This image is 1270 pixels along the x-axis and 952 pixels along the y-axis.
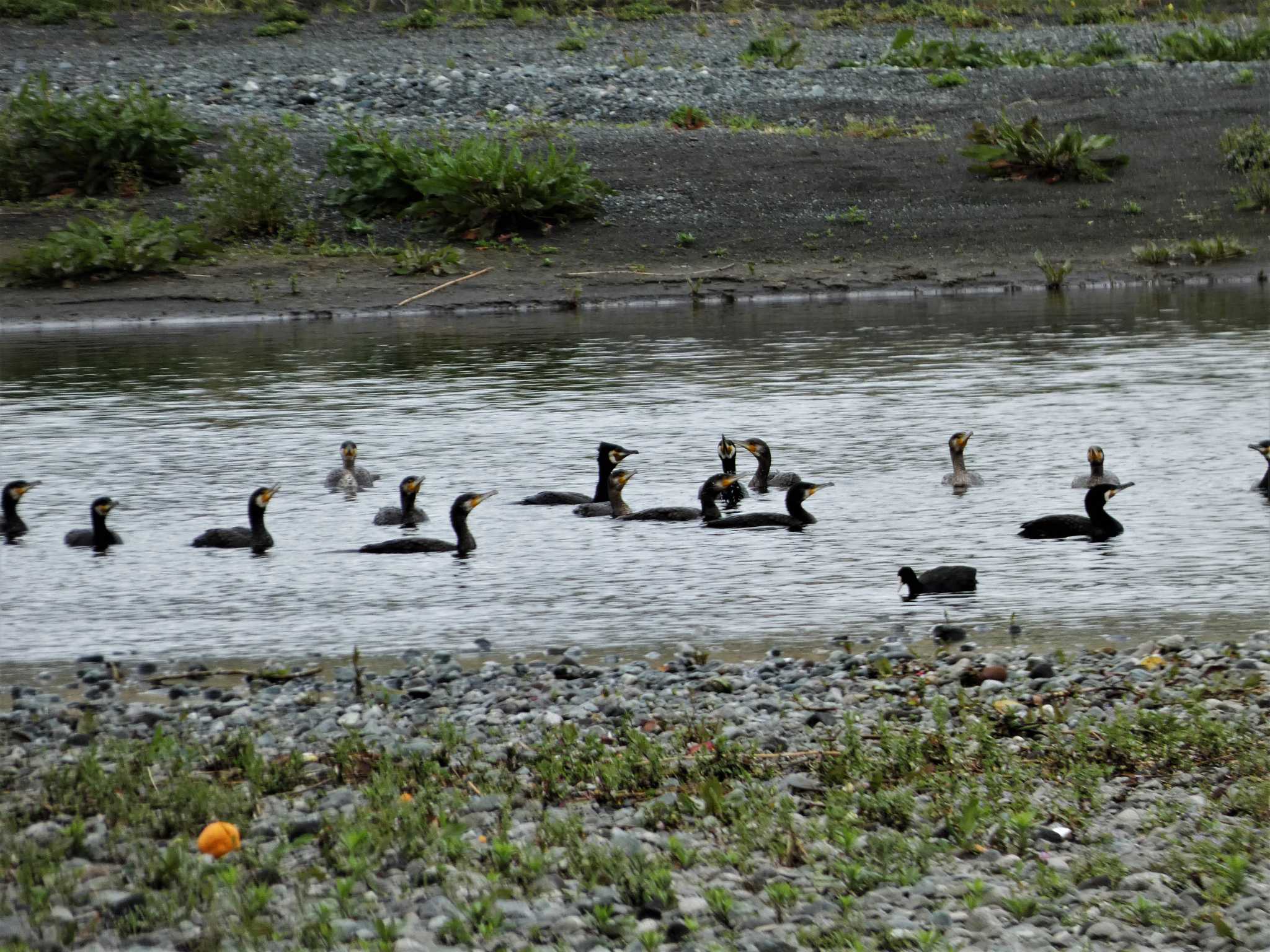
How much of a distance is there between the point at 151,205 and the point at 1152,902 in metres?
28.0

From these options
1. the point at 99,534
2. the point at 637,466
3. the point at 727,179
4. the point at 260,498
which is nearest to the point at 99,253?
the point at 727,179

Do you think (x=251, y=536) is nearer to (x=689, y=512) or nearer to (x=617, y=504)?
(x=617, y=504)

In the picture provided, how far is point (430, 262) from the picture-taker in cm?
2798

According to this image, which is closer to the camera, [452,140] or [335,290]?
[335,290]

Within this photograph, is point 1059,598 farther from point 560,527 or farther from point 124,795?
point 124,795

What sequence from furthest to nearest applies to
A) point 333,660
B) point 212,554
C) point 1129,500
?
1. point 1129,500
2. point 212,554
3. point 333,660

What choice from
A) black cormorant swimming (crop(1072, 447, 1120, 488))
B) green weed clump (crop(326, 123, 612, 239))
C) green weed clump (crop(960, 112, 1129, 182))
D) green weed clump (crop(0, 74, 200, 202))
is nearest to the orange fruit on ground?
black cormorant swimming (crop(1072, 447, 1120, 488))

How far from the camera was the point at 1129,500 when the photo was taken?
12.8 meters

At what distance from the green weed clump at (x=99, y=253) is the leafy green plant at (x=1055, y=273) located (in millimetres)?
13363

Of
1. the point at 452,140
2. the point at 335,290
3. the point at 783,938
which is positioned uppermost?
the point at 452,140

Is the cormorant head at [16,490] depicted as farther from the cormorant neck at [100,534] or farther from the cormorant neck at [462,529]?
the cormorant neck at [462,529]

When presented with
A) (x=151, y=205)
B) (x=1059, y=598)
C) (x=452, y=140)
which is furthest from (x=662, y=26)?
(x=1059, y=598)

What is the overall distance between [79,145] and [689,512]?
855 inches

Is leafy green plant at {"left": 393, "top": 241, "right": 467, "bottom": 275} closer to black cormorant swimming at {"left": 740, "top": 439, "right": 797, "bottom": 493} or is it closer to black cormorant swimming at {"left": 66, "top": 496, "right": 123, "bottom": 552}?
black cormorant swimming at {"left": 740, "top": 439, "right": 797, "bottom": 493}
